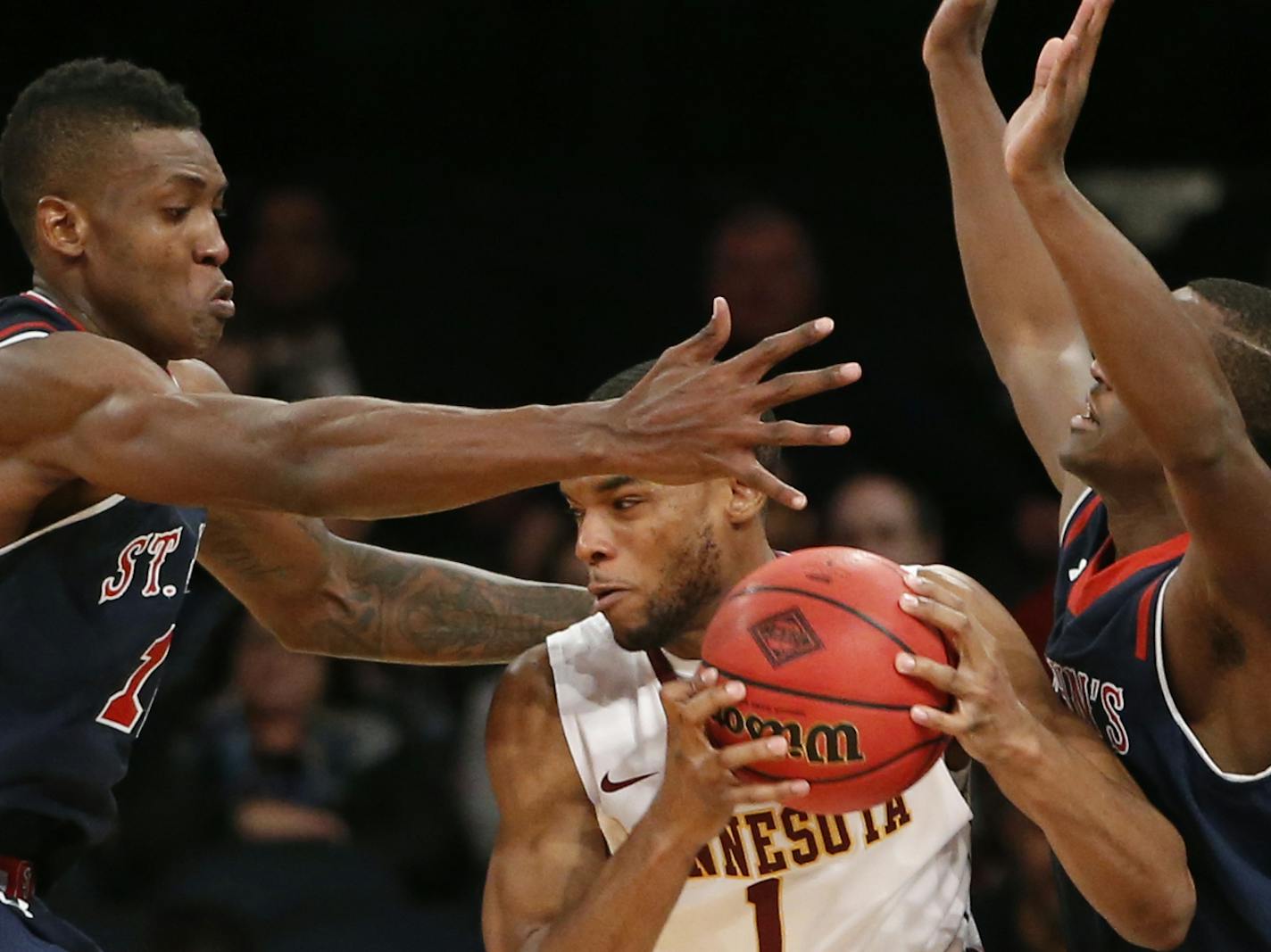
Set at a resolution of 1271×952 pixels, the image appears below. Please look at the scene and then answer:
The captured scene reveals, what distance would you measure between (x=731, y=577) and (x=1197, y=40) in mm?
5071

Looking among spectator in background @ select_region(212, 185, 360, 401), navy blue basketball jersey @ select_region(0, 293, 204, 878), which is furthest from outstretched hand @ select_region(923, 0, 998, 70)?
spectator in background @ select_region(212, 185, 360, 401)

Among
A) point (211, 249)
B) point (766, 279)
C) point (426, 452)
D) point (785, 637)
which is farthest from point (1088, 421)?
point (766, 279)

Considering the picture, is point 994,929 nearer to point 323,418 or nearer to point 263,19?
point 323,418

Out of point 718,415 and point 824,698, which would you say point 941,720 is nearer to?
point 824,698

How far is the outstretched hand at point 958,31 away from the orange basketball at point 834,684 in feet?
4.82

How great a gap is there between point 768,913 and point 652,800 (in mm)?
351

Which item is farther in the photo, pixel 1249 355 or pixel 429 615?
pixel 429 615

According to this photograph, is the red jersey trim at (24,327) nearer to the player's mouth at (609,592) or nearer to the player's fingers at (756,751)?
the player's mouth at (609,592)

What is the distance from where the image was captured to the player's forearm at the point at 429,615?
438 centimetres

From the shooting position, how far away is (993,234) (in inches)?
169

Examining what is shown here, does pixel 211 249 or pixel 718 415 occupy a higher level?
pixel 211 249

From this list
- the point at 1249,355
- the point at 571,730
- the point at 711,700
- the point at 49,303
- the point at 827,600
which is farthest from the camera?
the point at 571,730

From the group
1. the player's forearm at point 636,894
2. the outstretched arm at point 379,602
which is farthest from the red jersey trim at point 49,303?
the player's forearm at point 636,894

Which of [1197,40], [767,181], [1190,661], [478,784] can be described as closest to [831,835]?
[1190,661]
